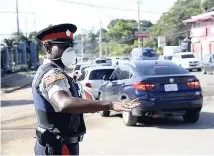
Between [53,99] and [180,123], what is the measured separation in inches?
291

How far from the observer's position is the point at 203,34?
48156 mm

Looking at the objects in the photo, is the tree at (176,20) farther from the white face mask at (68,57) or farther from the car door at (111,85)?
the white face mask at (68,57)

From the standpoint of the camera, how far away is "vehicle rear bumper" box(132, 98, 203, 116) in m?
9.07

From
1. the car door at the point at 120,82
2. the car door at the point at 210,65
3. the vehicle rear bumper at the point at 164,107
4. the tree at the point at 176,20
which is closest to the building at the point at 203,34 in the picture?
the car door at the point at 210,65

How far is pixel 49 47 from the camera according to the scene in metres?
3.16

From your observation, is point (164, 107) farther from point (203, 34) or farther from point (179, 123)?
point (203, 34)

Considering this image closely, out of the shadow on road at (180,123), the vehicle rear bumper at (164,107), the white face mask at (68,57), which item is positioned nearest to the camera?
the white face mask at (68,57)

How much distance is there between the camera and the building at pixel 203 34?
46.0 m

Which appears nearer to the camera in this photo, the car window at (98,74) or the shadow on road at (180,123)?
the shadow on road at (180,123)

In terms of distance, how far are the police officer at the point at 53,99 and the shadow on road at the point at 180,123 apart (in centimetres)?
645

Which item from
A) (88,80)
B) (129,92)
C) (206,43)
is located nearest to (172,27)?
(206,43)

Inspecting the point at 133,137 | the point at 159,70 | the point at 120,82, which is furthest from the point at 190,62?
the point at 133,137

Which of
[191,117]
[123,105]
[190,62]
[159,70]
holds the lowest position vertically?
[191,117]

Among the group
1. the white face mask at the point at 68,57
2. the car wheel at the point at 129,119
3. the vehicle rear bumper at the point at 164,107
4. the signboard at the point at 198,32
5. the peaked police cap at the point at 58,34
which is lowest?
the car wheel at the point at 129,119
